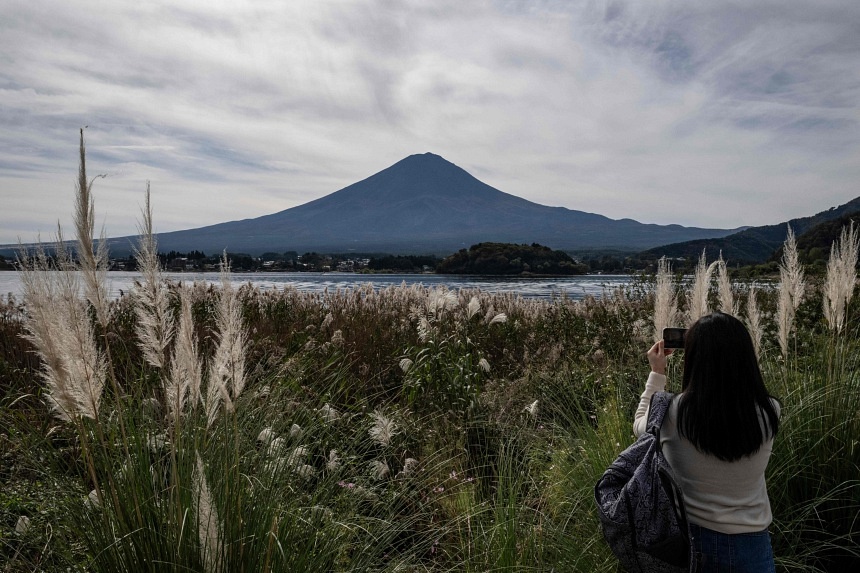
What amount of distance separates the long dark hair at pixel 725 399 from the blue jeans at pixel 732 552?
36cm

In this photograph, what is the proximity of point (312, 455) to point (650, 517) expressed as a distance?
95.6 inches

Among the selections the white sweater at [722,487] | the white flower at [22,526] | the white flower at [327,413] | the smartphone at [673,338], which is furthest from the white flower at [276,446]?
the smartphone at [673,338]

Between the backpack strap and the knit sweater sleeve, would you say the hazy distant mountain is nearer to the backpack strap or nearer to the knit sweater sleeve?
the knit sweater sleeve

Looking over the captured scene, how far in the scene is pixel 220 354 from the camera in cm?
235

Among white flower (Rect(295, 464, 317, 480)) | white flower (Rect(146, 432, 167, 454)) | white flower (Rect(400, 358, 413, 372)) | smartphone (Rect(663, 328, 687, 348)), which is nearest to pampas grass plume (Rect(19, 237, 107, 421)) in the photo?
white flower (Rect(146, 432, 167, 454))

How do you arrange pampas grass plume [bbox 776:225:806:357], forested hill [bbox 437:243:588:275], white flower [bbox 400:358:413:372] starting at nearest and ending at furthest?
1. pampas grass plume [bbox 776:225:806:357]
2. white flower [bbox 400:358:413:372]
3. forested hill [bbox 437:243:588:275]

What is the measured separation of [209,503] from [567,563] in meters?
2.04

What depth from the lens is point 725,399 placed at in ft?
8.36

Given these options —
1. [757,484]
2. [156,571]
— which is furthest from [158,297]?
[757,484]

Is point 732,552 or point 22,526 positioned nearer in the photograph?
point 732,552

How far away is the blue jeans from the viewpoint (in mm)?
2555

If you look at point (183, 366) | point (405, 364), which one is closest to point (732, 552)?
point (183, 366)

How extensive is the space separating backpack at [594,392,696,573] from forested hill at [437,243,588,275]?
83.7 feet

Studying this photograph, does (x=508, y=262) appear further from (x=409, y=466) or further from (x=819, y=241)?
(x=409, y=466)
